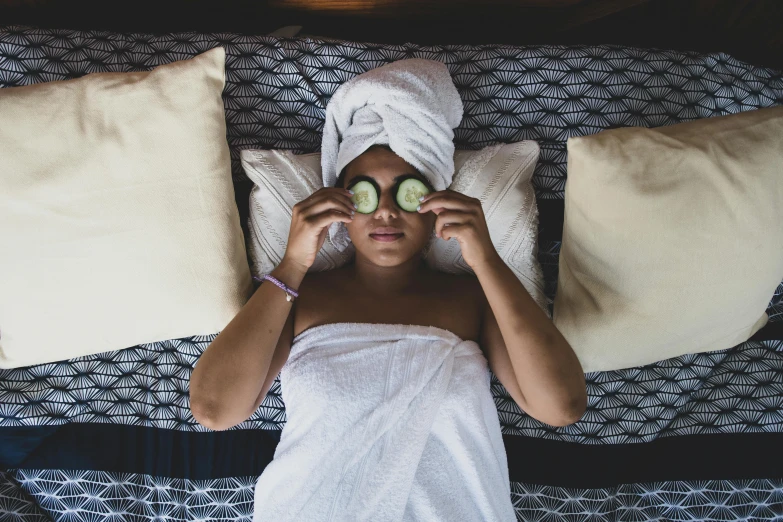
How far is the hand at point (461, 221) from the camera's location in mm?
1604

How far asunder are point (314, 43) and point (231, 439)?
62.0 inches

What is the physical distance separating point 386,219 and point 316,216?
0.22m

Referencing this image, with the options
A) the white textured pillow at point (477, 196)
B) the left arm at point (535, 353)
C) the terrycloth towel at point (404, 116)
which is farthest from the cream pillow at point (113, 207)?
the left arm at point (535, 353)

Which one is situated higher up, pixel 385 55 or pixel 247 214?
pixel 385 55

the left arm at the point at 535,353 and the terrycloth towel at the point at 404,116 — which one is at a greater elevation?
the terrycloth towel at the point at 404,116

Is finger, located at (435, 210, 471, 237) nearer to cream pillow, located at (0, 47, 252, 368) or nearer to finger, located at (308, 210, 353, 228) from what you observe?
finger, located at (308, 210, 353, 228)

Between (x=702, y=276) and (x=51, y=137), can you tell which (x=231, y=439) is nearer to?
(x=51, y=137)

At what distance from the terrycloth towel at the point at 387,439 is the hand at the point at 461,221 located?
1.02ft

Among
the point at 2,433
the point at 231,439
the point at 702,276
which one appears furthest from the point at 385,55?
the point at 2,433

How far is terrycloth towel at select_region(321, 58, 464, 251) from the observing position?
169cm

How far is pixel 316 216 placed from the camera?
163 centimetres

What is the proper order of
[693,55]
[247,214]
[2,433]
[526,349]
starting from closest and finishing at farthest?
[526,349], [2,433], [247,214], [693,55]

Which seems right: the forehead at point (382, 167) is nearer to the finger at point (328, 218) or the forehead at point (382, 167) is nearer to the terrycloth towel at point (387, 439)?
the finger at point (328, 218)

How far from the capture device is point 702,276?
5.62ft
